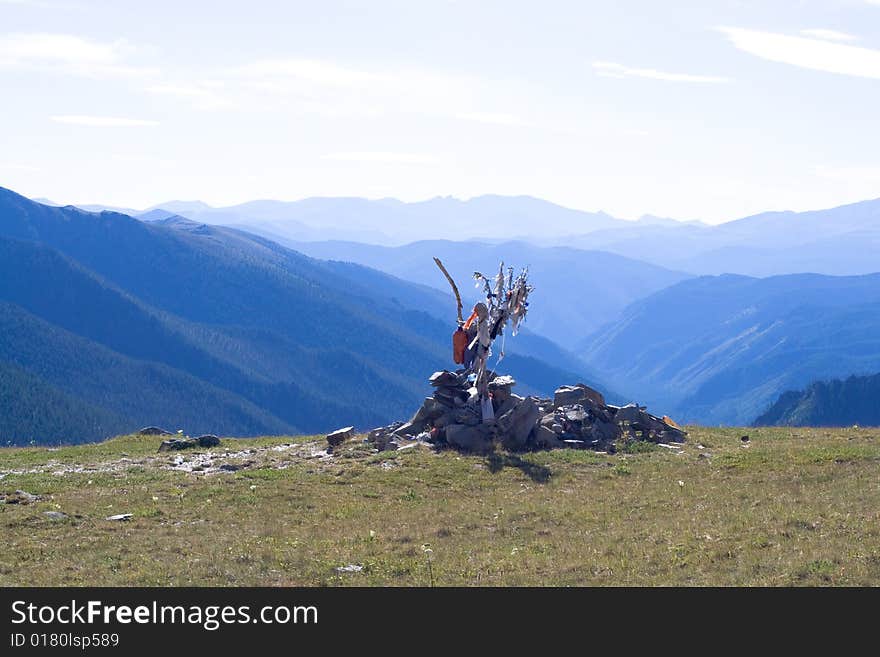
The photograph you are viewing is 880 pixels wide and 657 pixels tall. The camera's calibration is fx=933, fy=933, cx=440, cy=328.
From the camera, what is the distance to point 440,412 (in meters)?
43.2

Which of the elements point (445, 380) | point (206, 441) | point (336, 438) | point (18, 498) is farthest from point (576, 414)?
point (18, 498)

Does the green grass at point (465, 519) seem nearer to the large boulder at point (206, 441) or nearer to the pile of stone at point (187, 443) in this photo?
the pile of stone at point (187, 443)

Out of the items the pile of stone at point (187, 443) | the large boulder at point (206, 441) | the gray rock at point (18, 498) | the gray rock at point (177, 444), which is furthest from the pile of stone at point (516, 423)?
the gray rock at point (18, 498)

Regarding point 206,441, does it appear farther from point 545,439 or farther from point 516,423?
point 545,439

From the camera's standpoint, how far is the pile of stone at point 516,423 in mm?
40875

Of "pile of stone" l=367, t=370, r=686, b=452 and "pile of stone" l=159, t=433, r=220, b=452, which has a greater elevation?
"pile of stone" l=367, t=370, r=686, b=452

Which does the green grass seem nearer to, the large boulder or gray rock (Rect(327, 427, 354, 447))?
gray rock (Rect(327, 427, 354, 447))

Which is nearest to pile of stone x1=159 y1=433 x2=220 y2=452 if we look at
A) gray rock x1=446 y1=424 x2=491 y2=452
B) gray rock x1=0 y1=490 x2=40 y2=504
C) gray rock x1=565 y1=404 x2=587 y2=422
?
gray rock x1=446 y1=424 x2=491 y2=452

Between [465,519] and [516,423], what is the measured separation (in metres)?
13.7

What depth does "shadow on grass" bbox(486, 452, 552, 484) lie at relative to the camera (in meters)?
35.0

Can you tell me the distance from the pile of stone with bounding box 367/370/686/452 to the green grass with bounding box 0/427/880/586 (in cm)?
178

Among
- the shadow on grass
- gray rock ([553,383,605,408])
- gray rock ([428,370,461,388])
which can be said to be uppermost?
gray rock ([428,370,461,388])
